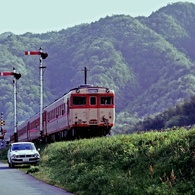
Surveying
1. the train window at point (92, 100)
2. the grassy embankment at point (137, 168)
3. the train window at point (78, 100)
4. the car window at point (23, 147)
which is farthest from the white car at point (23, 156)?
the train window at point (92, 100)

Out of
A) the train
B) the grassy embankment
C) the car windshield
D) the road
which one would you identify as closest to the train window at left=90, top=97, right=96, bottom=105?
the train

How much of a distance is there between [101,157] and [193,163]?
770cm

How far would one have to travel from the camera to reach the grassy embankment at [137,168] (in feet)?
43.4

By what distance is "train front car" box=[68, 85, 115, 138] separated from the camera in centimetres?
4062

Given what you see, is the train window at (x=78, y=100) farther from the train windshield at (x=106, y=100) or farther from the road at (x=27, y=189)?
the road at (x=27, y=189)

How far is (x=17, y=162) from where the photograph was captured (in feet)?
108

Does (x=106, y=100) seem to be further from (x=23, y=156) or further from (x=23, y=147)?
(x=23, y=156)

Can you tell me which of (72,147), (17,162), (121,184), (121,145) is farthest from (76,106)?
(121,184)

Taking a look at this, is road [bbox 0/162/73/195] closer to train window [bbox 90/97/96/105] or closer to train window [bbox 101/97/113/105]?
train window [bbox 90/97/96/105]

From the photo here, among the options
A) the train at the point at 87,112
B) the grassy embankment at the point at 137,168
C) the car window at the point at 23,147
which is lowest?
the grassy embankment at the point at 137,168

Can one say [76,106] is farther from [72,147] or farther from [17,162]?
[72,147]

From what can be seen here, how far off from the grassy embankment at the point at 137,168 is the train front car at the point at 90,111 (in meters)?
16.5

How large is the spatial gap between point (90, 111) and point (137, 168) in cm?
2541

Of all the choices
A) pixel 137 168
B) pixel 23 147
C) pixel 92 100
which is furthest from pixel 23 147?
pixel 137 168
